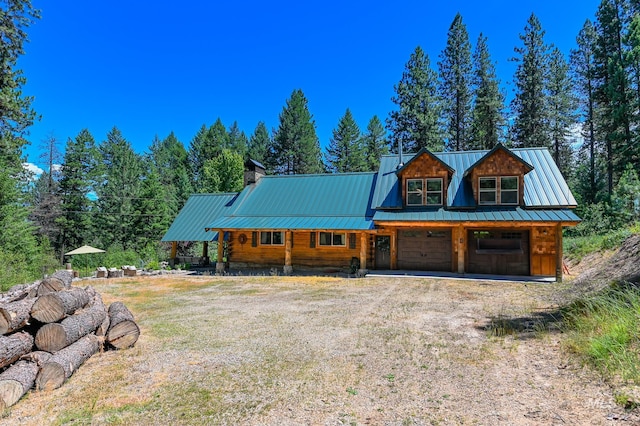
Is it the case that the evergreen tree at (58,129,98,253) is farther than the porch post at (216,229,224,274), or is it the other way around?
the evergreen tree at (58,129,98,253)

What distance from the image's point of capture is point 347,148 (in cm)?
4131

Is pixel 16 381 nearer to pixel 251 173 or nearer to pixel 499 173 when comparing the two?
pixel 499 173

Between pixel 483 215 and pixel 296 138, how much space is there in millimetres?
28129

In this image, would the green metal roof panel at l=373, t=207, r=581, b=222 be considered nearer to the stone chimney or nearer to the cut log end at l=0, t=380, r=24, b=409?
the stone chimney

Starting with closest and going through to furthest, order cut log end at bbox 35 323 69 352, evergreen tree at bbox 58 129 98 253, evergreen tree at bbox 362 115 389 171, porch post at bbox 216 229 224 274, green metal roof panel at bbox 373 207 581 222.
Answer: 1. cut log end at bbox 35 323 69 352
2. green metal roof panel at bbox 373 207 581 222
3. porch post at bbox 216 229 224 274
4. evergreen tree at bbox 58 129 98 253
5. evergreen tree at bbox 362 115 389 171

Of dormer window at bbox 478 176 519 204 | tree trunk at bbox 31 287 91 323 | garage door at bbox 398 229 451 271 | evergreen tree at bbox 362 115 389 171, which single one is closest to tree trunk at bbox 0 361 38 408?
tree trunk at bbox 31 287 91 323

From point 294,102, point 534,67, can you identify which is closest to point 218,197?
point 294,102

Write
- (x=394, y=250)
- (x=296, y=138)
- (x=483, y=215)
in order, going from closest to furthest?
(x=483, y=215) < (x=394, y=250) < (x=296, y=138)

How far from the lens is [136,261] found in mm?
24266

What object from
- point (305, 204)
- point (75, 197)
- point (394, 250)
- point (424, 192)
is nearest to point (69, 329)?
point (394, 250)

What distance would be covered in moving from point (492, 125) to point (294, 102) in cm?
2120

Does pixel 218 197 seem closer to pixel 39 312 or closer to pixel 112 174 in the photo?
pixel 39 312

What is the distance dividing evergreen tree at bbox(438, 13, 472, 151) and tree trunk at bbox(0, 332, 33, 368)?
3335cm

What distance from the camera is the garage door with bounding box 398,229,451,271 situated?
55.3 ft
